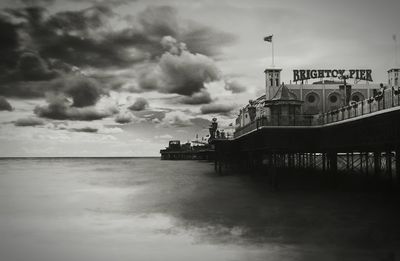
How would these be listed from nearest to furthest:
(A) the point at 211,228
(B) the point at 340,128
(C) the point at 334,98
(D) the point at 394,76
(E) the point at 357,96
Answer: (A) the point at 211,228 → (B) the point at 340,128 → (C) the point at 334,98 → (E) the point at 357,96 → (D) the point at 394,76

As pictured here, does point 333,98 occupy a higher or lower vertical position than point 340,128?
higher

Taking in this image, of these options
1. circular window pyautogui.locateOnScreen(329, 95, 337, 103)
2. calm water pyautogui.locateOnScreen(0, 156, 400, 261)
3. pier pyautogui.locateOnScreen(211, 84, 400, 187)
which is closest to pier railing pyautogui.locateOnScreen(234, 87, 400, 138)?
pier pyautogui.locateOnScreen(211, 84, 400, 187)

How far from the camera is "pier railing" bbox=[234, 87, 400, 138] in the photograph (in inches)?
945

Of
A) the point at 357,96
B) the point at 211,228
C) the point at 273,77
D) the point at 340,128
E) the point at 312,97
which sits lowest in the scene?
the point at 211,228

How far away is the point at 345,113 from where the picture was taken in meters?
32.2

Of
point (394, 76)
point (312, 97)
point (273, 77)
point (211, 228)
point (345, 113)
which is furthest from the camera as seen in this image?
point (394, 76)

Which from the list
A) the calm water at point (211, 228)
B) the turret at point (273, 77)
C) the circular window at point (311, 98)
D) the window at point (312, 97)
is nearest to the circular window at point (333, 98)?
the window at point (312, 97)

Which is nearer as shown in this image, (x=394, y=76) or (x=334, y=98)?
(x=334, y=98)

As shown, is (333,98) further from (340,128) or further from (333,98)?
(340,128)

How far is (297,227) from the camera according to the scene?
23578 mm

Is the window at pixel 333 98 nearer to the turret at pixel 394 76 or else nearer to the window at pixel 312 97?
the window at pixel 312 97

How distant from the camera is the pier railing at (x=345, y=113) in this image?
24.0 meters

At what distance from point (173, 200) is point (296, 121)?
14.1 m

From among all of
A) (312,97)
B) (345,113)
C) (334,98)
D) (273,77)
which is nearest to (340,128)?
Answer: (345,113)
